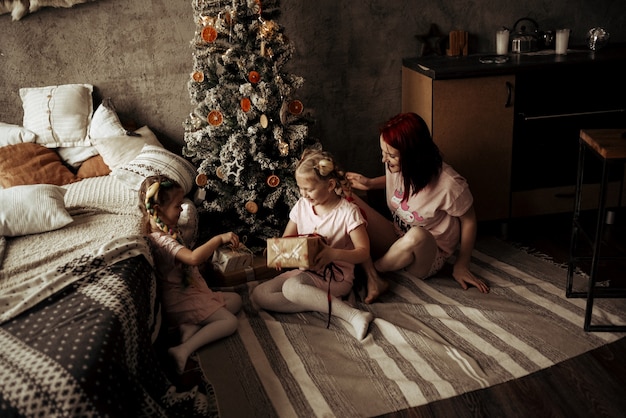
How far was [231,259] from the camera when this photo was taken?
2.62 metres

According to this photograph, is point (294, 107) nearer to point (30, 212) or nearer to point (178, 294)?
point (178, 294)

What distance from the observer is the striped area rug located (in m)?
1.89

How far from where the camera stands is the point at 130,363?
1.62m

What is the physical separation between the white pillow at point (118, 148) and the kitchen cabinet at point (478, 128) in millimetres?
1573

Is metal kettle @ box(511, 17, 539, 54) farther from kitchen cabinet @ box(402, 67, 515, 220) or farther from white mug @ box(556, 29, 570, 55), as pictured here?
kitchen cabinet @ box(402, 67, 515, 220)

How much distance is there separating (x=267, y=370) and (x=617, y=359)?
127cm

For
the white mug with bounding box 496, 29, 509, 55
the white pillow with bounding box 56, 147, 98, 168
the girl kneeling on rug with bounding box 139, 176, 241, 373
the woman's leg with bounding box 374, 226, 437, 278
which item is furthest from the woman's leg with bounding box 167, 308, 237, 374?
the white mug with bounding box 496, 29, 509, 55

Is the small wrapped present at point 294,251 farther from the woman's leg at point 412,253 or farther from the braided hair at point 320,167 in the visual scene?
the woman's leg at point 412,253

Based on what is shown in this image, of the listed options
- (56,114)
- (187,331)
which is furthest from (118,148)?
(187,331)

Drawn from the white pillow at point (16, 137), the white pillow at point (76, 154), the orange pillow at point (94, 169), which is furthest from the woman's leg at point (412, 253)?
the white pillow at point (16, 137)

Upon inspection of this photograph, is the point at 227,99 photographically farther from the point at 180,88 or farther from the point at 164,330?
the point at 164,330

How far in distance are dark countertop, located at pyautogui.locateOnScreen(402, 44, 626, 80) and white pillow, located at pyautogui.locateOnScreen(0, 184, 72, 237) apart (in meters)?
1.85

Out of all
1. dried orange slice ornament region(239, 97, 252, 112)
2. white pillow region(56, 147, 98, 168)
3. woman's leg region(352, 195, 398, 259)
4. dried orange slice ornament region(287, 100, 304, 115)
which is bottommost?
woman's leg region(352, 195, 398, 259)

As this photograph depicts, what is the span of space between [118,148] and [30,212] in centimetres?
79
